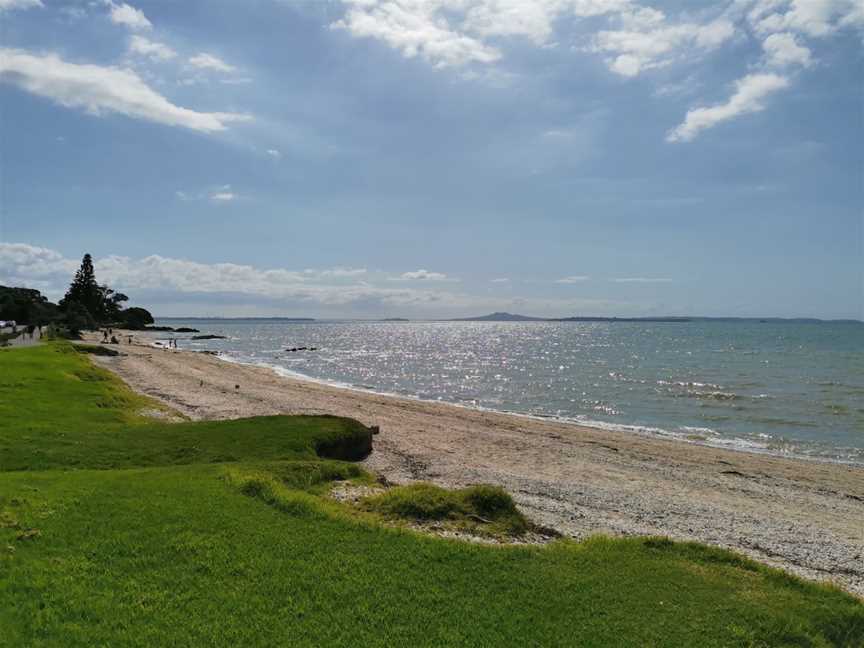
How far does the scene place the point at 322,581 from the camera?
7.88m

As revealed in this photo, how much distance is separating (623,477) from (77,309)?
127943mm

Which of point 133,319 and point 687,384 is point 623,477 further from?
point 133,319

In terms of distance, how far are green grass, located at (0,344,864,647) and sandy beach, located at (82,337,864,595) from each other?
3.45 metres

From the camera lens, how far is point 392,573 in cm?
827

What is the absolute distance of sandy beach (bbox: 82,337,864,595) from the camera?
1372 cm

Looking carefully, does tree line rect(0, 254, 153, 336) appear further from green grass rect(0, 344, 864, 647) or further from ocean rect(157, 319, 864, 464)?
green grass rect(0, 344, 864, 647)

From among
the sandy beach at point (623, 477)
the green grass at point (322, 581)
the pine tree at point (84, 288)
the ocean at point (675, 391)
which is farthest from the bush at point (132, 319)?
the green grass at point (322, 581)

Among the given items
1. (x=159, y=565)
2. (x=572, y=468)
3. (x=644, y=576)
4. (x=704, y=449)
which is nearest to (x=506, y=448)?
(x=572, y=468)

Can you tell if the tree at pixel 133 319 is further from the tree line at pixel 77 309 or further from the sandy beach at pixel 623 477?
the sandy beach at pixel 623 477

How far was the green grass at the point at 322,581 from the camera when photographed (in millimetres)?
6828

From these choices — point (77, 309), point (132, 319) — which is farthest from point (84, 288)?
point (132, 319)

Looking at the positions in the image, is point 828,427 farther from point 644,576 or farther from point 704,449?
point 644,576

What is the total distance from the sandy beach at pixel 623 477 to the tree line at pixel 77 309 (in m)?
71.0

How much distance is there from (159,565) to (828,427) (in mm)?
37908
